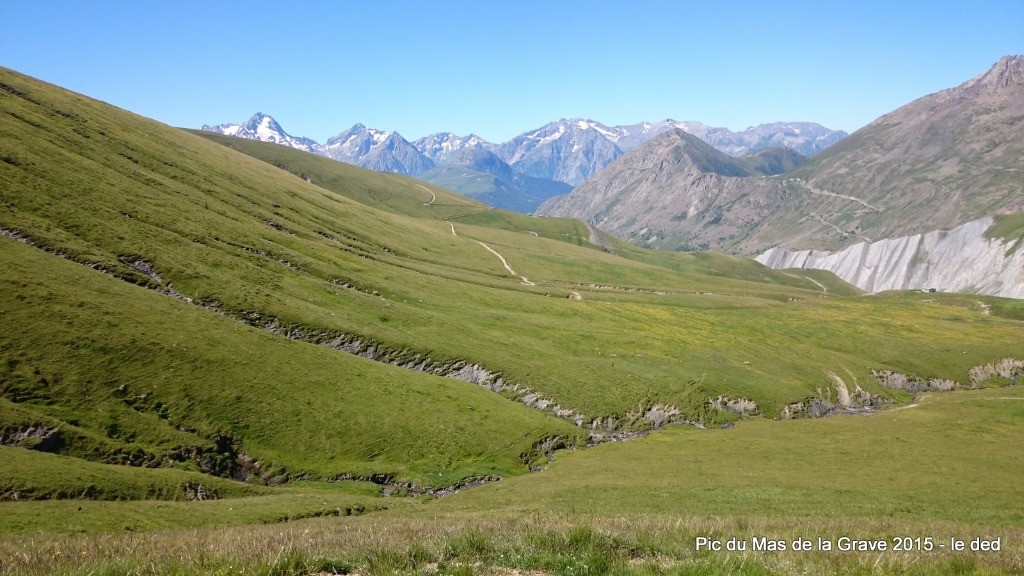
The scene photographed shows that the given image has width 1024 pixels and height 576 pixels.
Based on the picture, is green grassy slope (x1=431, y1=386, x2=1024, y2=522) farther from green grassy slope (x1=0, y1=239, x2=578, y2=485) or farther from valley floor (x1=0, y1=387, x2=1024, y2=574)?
green grassy slope (x1=0, y1=239, x2=578, y2=485)

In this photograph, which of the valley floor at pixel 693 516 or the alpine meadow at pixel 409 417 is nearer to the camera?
the valley floor at pixel 693 516

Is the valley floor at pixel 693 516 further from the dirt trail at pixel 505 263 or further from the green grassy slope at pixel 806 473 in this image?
the dirt trail at pixel 505 263

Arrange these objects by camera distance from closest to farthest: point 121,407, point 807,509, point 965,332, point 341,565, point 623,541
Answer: point 341,565 → point 623,541 → point 807,509 → point 121,407 → point 965,332

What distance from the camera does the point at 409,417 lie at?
187 ft

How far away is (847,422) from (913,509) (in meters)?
36.6

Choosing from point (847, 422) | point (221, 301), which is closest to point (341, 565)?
point (221, 301)

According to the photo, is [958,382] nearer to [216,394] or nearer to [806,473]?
[806,473]

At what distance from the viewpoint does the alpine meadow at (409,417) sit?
50.9 feet

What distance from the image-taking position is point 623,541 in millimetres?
13773

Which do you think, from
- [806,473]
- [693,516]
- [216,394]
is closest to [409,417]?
[216,394]

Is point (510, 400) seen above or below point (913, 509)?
below

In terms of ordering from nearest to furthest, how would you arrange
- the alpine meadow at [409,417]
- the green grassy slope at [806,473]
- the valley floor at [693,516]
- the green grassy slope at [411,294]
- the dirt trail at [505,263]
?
the valley floor at [693,516] < the alpine meadow at [409,417] < the green grassy slope at [806,473] < the green grassy slope at [411,294] < the dirt trail at [505,263]

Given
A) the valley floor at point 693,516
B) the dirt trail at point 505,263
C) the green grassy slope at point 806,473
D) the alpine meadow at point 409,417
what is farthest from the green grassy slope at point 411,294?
the valley floor at point 693,516

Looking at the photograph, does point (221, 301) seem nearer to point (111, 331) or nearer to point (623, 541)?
point (111, 331)
